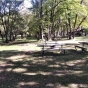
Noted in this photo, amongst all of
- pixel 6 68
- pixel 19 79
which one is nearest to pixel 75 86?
pixel 19 79

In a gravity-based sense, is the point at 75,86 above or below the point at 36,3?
below

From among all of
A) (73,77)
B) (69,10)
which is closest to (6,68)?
(73,77)

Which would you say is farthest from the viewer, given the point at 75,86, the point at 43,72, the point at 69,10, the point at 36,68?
the point at 69,10

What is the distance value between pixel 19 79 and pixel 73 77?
1.98m

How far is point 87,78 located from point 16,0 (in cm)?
2674

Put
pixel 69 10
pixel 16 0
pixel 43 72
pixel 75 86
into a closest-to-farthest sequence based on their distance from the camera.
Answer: pixel 75 86 → pixel 43 72 → pixel 69 10 → pixel 16 0

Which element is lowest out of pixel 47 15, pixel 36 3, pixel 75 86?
pixel 75 86

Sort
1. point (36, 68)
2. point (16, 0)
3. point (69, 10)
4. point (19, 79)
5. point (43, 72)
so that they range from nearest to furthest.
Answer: point (19, 79) → point (43, 72) → point (36, 68) → point (69, 10) → point (16, 0)

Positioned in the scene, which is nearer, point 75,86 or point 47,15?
point 75,86

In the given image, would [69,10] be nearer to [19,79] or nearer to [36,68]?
[36,68]

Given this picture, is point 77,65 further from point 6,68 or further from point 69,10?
point 69,10

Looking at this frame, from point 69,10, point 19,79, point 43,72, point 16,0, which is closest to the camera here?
point 19,79

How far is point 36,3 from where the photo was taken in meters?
28.0

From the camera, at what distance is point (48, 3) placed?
88.8 ft
